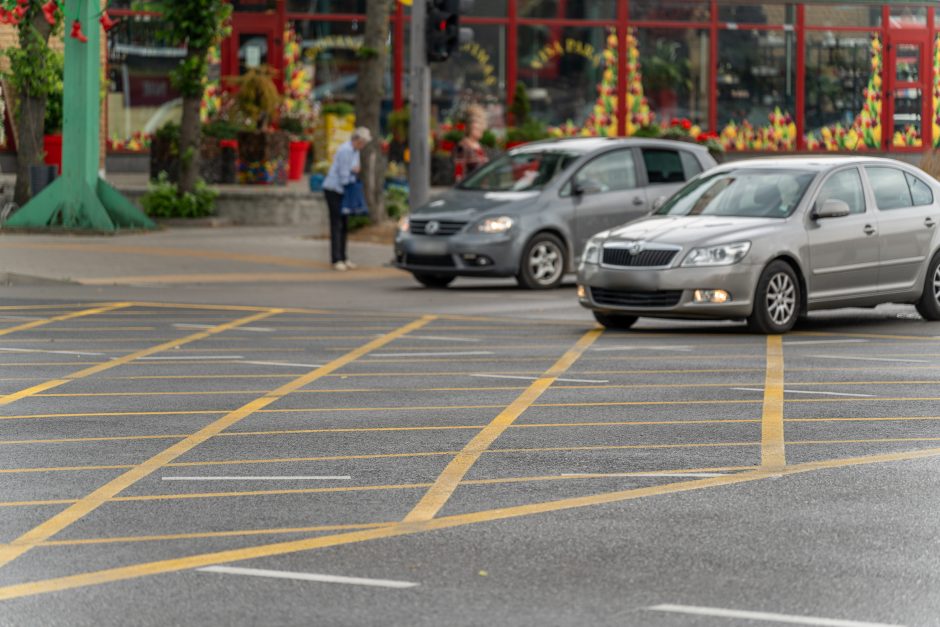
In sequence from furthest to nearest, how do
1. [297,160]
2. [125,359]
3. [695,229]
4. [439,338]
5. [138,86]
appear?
1. [138,86]
2. [297,160]
3. [695,229]
4. [439,338]
5. [125,359]

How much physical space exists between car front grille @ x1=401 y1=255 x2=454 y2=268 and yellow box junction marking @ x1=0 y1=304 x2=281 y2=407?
10.5 feet

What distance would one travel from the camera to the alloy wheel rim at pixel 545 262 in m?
21.4

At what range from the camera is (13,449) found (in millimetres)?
9648

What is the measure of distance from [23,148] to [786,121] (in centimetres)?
1787

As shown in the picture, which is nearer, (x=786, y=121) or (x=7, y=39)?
(x=7, y=39)

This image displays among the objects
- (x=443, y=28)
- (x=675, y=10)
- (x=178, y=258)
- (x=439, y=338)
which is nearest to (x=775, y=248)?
(x=439, y=338)

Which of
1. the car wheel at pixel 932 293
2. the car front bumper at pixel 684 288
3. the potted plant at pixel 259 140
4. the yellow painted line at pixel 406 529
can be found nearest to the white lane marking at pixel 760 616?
the yellow painted line at pixel 406 529

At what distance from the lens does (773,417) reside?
10.9 metres

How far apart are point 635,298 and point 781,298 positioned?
3.83 ft

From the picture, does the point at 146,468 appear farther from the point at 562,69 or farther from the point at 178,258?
the point at 562,69

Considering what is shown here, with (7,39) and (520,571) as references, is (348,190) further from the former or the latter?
(520,571)

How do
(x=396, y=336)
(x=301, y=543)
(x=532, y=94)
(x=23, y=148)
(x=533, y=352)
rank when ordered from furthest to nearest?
1. (x=532, y=94)
2. (x=23, y=148)
3. (x=396, y=336)
4. (x=533, y=352)
5. (x=301, y=543)

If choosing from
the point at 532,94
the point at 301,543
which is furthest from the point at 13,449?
the point at 532,94

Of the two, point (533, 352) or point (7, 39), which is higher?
point (7, 39)
